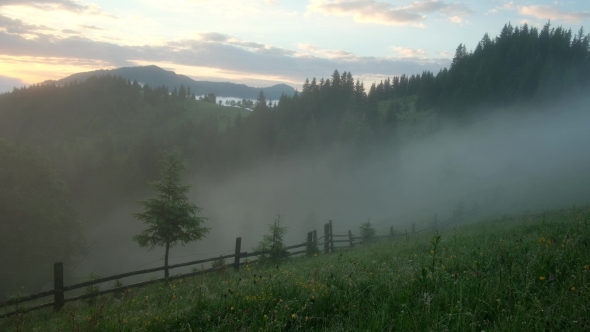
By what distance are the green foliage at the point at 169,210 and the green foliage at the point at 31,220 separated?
1757 centimetres

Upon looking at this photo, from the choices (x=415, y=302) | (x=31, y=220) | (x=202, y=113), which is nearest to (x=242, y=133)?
(x=31, y=220)

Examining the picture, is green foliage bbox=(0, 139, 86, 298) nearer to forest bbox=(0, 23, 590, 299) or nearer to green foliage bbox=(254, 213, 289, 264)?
forest bbox=(0, 23, 590, 299)

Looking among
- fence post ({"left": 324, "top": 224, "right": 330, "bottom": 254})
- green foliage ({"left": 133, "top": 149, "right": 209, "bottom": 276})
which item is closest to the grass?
green foliage ({"left": 133, "top": 149, "right": 209, "bottom": 276})

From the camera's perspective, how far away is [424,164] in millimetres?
77625

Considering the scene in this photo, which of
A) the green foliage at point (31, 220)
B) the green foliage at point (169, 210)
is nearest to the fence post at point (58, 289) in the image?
the green foliage at point (169, 210)

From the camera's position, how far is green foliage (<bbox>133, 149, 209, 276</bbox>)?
18.9 metres

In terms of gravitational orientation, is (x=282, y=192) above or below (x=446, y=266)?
below

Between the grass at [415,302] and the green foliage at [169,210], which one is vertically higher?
the grass at [415,302]

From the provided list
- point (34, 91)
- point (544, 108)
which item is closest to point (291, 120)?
point (544, 108)

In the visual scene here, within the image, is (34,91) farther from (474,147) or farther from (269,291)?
(269,291)

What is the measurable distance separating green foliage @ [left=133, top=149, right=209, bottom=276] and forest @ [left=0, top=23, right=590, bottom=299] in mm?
19074

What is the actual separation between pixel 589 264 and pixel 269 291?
13.9 feet

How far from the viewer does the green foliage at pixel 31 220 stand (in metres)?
30.5

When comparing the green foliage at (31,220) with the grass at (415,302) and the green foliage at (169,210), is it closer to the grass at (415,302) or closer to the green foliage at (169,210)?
the green foliage at (169,210)
